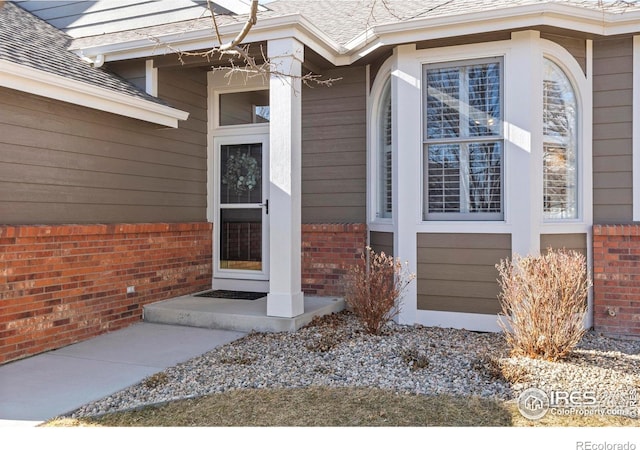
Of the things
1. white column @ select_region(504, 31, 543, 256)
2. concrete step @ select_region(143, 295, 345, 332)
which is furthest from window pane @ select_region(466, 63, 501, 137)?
concrete step @ select_region(143, 295, 345, 332)

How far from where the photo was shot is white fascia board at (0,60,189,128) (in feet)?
14.4

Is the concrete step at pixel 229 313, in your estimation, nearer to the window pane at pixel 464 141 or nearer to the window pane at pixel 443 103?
the window pane at pixel 464 141

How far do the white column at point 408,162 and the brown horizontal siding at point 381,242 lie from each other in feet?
0.79

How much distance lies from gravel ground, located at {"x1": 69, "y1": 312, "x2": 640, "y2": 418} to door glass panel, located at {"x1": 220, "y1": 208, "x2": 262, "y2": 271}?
76.4 inches

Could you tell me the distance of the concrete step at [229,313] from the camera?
5.32m

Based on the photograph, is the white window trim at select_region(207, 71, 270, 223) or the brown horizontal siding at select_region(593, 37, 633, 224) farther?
the white window trim at select_region(207, 71, 270, 223)

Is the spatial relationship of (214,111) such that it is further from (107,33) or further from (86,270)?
(86,270)

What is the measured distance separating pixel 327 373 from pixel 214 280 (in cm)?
352

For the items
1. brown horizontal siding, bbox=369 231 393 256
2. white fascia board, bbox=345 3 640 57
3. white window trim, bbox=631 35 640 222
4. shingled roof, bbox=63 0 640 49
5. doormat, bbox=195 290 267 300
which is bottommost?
doormat, bbox=195 290 267 300

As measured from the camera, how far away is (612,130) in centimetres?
542

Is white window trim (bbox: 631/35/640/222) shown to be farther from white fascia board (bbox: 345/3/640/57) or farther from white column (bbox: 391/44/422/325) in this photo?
white column (bbox: 391/44/422/325)

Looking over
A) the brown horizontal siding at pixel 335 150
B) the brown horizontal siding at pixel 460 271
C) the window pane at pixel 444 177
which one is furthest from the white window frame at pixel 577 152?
the brown horizontal siding at pixel 335 150

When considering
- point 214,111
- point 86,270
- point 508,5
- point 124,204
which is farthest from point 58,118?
point 508,5

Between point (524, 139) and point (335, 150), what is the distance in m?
2.33
